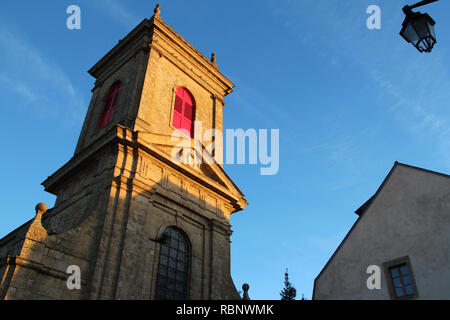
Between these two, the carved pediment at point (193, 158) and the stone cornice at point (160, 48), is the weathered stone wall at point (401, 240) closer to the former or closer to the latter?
the carved pediment at point (193, 158)

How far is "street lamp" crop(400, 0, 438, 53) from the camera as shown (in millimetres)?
4930

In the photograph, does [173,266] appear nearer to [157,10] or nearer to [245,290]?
[245,290]

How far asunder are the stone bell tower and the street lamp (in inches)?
419

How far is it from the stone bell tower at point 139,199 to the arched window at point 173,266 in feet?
0.13

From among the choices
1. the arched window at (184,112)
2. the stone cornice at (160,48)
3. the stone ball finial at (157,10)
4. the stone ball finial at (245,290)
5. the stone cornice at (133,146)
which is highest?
the stone ball finial at (157,10)

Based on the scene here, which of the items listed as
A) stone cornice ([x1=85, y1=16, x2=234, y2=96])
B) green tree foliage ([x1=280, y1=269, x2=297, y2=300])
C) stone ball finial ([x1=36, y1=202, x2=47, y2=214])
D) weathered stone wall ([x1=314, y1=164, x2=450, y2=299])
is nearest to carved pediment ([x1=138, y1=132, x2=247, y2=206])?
stone ball finial ([x1=36, y1=202, x2=47, y2=214])

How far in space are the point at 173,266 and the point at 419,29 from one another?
1203 centimetres

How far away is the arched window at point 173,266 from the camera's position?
13.9 m

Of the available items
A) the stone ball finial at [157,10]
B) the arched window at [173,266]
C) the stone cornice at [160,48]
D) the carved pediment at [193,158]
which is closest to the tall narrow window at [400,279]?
the arched window at [173,266]

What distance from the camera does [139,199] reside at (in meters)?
14.4

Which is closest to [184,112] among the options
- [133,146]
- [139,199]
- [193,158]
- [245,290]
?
[193,158]

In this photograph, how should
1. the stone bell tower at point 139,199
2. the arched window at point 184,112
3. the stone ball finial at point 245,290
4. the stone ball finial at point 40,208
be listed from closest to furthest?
the stone bell tower at point 139,199 < the stone ball finial at point 40,208 < the stone ball finial at point 245,290 < the arched window at point 184,112
